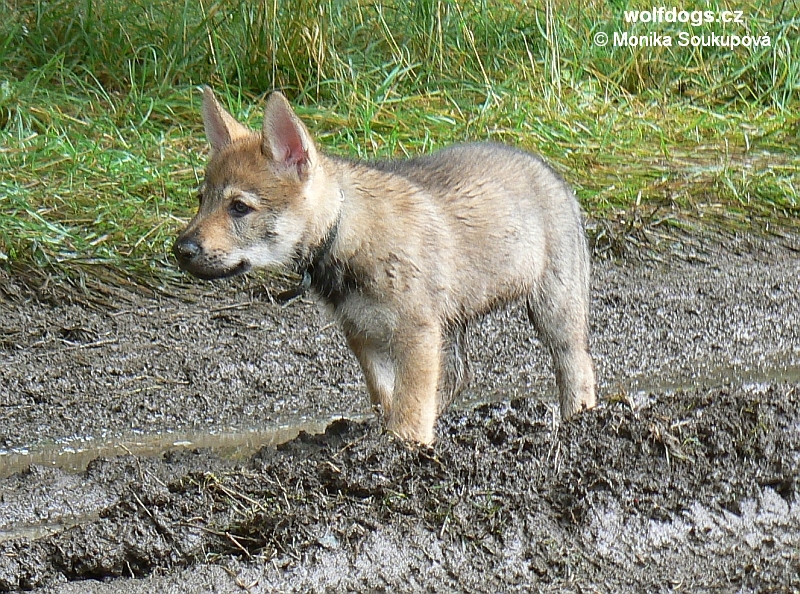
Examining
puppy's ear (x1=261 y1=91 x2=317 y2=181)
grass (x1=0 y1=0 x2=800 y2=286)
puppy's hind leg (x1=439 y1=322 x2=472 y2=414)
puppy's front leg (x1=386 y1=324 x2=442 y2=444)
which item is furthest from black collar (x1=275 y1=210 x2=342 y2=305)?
grass (x1=0 y1=0 x2=800 y2=286)

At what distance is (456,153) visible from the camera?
5.34m

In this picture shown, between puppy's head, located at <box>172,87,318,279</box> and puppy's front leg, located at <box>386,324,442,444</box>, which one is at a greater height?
puppy's head, located at <box>172,87,318,279</box>

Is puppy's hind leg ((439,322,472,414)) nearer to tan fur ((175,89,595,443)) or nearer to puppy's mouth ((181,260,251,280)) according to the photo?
tan fur ((175,89,595,443))

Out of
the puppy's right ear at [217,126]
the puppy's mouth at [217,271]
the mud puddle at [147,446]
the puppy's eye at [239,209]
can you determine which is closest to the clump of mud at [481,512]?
the mud puddle at [147,446]

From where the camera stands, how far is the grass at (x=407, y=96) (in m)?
7.29

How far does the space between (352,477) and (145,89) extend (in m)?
4.92

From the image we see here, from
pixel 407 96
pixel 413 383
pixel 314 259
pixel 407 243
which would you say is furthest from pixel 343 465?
pixel 407 96

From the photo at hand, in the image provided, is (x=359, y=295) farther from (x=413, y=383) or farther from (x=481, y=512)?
(x=481, y=512)

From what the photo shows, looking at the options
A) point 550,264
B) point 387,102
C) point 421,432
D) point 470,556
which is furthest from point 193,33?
point 470,556

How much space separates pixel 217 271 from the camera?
4312 millimetres

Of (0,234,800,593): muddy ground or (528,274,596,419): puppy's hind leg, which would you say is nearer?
(0,234,800,593): muddy ground

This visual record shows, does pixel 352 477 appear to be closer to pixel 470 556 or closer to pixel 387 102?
pixel 470 556

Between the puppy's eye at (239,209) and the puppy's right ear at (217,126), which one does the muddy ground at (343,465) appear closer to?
the puppy's eye at (239,209)

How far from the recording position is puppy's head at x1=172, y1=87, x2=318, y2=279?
434 cm
